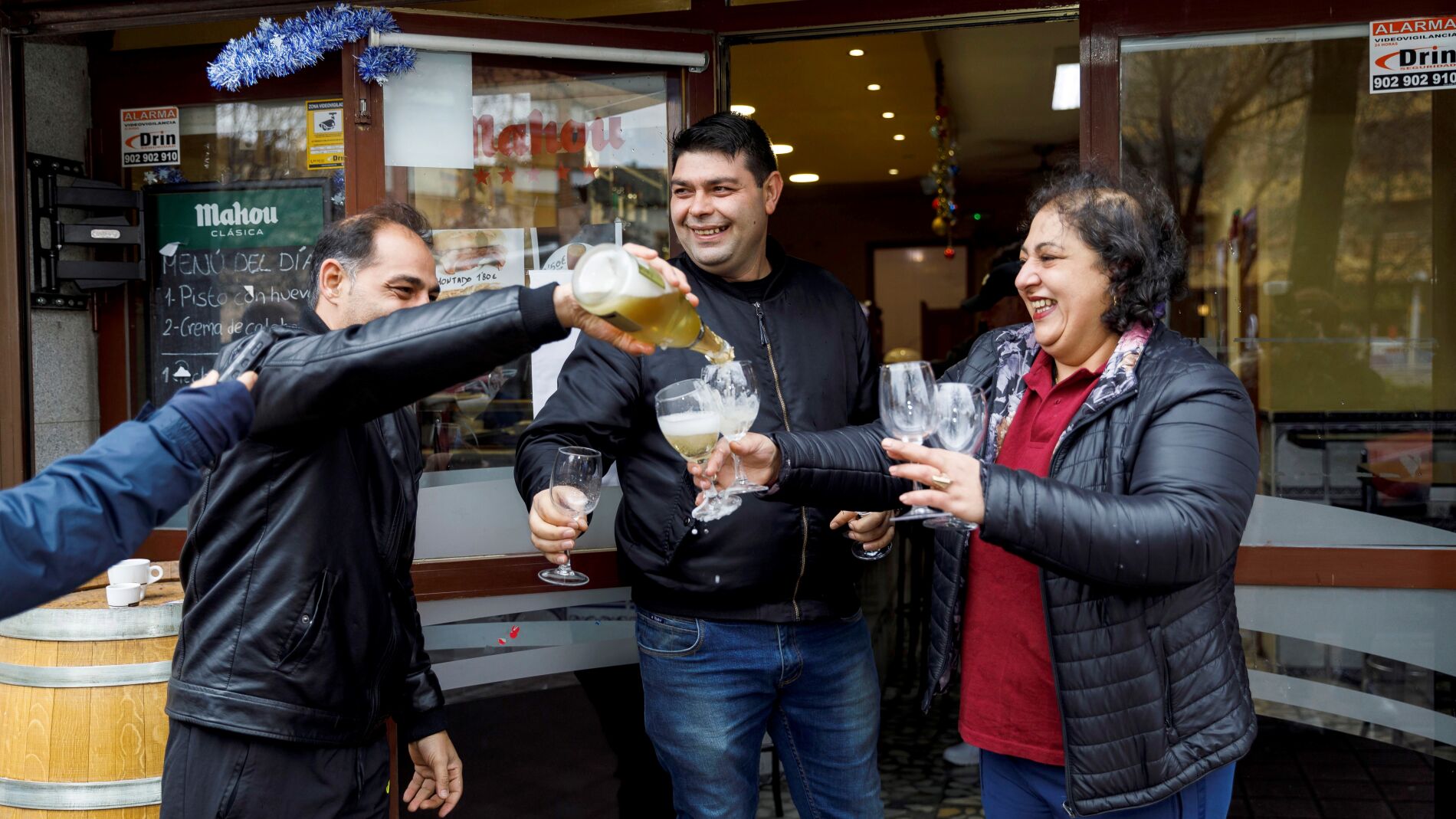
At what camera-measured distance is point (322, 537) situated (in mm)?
1627

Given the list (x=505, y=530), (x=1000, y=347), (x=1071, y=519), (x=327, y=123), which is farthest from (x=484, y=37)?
(x=1071, y=519)

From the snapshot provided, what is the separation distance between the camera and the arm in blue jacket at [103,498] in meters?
1.12

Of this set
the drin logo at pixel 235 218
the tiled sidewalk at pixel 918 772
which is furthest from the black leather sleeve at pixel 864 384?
the drin logo at pixel 235 218

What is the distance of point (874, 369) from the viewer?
8.58 ft

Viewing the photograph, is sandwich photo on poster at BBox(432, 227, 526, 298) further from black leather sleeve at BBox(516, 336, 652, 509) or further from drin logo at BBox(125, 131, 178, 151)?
drin logo at BBox(125, 131, 178, 151)

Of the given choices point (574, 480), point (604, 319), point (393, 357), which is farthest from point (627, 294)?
point (574, 480)

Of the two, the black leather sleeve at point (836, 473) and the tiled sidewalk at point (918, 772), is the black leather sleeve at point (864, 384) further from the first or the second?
the tiled sidewalk at point (918, 772)

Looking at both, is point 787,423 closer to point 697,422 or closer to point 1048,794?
point 697,422

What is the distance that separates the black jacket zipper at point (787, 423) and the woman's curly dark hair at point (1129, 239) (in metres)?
0.69

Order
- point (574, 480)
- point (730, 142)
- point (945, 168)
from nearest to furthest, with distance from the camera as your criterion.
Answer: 1. point (574, 480)
2. point (730, 142)
3. point (945, 168)

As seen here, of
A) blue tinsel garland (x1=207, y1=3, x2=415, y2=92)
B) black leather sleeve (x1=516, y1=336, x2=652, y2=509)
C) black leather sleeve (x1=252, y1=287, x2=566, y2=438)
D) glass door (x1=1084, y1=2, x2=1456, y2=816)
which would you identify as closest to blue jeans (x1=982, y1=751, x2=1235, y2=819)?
black leather sleeve (x1=516, y1=336, x2=652, y2=509)

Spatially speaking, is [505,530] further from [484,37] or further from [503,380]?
[484,37]

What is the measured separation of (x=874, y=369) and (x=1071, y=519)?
3.83 feet

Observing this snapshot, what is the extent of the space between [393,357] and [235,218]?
8.30 feet
